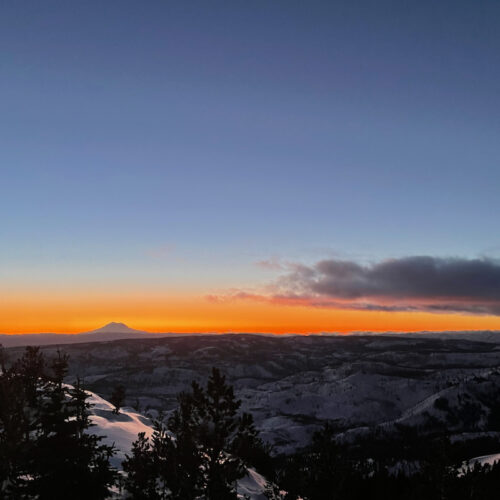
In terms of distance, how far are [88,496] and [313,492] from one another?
23.0 m

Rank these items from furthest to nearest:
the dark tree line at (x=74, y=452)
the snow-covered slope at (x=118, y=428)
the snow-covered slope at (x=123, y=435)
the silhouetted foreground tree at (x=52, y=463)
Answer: the snow-covered slope at (x=118, y=428) < the snow-covered slope at (x=123, y=435) < the dark tree line at (x=74, y=452) < the silhouetted foreground tree at (x=52, y=463)

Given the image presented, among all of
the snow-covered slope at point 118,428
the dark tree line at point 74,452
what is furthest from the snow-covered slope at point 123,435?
the dark tree line at point 74,452

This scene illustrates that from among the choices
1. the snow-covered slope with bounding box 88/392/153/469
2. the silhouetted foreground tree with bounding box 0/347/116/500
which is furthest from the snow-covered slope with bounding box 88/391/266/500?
the silhouetted foreground tree with bounding box 0/347/116/500

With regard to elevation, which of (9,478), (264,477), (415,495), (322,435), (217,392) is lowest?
(264,477)

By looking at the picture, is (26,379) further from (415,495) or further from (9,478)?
(415,495)

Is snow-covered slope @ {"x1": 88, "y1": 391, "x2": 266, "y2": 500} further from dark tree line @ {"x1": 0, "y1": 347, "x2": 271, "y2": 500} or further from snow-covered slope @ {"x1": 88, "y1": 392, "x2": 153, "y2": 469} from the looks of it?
dark tree line @ {"x1": 0, "y1": 347, "x2": 271, "y2": 500}

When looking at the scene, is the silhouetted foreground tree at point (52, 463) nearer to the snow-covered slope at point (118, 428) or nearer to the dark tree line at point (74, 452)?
the dark tree line at point (74, 452)

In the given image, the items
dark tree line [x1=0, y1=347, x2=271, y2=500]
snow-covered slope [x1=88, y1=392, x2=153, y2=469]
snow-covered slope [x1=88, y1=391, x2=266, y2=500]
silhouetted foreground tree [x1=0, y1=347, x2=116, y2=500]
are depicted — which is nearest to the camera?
silhouetted foreground tree [x1=0, y1=347, x2=116, y2=500]

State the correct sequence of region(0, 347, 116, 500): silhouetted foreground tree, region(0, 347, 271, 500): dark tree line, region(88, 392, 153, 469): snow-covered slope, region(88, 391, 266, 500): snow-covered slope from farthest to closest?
1. region(88, 392, 153, 469): snow-covered slope
2. region(88, 391, 266, 500): snow-covered slope
3. region(0, 347, 271, 500): dark tree line
4. region(0, 347, 116, 500): silhouetted foreground tree

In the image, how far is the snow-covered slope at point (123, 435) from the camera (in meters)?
72.4

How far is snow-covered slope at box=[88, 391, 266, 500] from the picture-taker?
72.4 m

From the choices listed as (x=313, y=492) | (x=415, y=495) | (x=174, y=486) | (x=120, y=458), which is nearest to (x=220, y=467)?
(x=174, y=486)

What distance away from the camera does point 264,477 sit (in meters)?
93.3

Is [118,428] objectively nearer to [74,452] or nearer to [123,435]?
[123,435]
